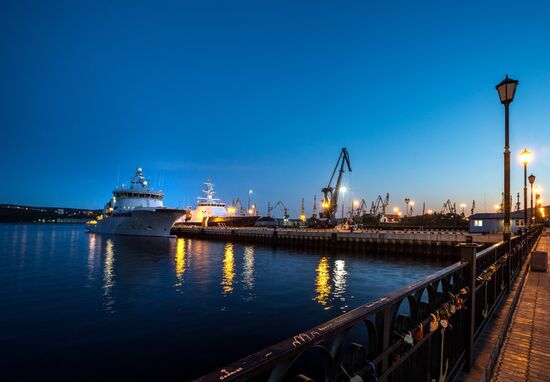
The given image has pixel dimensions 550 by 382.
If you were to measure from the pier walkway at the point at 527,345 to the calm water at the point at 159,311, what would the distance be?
8391 mm

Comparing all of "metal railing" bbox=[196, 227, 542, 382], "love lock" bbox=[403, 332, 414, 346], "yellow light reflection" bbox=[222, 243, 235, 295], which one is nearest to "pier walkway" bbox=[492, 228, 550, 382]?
"metal railing" bbox=[196, 227, 542, 382]

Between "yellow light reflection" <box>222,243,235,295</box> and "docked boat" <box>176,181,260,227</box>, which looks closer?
"yellow light reflection" <box>222,243,235,295</box>

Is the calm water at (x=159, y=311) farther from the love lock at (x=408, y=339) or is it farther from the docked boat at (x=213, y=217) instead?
the docked boat at (x=213, y=217)

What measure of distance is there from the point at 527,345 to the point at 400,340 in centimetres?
424

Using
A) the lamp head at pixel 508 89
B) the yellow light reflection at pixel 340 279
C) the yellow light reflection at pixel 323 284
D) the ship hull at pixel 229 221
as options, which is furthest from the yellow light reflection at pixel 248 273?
the ship hull at pixel 229 221

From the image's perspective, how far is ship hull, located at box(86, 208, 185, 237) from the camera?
72.2 m

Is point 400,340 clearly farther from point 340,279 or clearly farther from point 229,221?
point 229,221

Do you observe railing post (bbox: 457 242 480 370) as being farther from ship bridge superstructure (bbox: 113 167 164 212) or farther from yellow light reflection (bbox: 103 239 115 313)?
ship bridge superstructure (bbox: 113 167 164 212)

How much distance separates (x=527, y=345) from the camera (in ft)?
18.5

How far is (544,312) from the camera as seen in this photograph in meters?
7.49

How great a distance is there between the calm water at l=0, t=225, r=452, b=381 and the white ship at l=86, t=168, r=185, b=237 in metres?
39.9

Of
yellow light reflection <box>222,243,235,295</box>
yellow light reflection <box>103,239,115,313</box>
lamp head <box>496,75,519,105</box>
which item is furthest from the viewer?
yellow light reflection <box>222,243,235,295</box>

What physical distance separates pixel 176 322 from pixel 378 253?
1321 inches

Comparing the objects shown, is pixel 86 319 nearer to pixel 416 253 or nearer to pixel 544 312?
pixel 544 312
